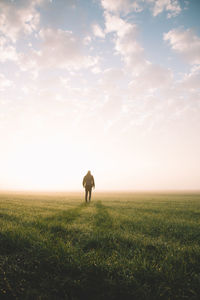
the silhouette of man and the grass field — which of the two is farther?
the silhouette of man

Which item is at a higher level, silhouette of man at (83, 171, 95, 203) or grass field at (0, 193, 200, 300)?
silhouette of man at (83, 171, 95, 203)

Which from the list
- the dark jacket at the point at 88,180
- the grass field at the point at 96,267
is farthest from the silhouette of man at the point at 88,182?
the grass field at the point at 96,267

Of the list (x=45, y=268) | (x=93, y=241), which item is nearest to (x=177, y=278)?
(x=93, y=241)

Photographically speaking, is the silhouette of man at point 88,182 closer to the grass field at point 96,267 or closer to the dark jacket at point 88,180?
the dark jacket at point 88,180

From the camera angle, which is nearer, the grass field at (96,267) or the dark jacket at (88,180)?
the grass field at (96,267)

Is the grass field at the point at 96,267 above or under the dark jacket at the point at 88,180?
under

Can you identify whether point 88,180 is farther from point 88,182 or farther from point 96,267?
point 96,267

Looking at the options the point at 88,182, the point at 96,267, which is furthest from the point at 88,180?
the point at 96,267

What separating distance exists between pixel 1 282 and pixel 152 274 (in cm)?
289

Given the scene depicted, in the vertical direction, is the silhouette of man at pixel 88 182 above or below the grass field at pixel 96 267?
above

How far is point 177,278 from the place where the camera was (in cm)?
296

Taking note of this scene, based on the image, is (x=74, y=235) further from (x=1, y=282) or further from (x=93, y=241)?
(x=1, y=282)

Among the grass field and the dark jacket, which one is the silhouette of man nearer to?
the dark jacket

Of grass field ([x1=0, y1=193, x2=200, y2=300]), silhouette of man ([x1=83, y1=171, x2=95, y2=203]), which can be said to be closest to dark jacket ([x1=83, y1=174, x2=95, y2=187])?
silhouette of man ([x1=83, y1=171, x2=95, y2=203])
